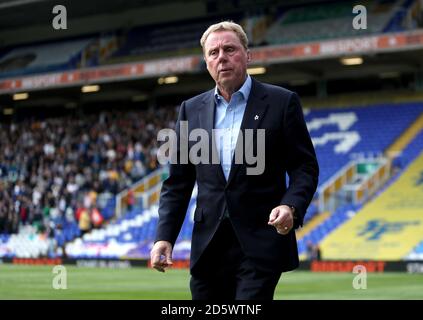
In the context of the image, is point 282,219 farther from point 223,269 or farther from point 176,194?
point 176,194

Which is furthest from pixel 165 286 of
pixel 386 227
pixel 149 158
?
pixel 149 158

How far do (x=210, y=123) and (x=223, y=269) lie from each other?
0.93m

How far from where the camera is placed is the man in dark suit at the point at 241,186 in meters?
5.64

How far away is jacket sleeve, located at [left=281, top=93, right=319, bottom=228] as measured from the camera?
5664 mm

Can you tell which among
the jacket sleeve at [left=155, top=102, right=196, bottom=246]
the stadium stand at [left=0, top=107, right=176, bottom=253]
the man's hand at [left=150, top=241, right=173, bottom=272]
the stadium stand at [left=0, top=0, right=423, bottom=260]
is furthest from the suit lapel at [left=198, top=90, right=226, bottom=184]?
the stadium stand at [left=0, top=107, right=176, bottom=253]

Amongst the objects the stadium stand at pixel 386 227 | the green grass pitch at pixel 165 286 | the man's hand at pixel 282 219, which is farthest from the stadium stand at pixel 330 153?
the man's hand at pixel 282 219

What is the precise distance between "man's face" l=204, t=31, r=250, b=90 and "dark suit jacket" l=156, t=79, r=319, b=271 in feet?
0.72

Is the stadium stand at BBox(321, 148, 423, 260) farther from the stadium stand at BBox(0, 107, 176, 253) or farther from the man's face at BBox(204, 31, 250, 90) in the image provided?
the man's face at BBox(204, 31, 250, 90)

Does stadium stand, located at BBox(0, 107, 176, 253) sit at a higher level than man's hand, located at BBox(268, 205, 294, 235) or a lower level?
higher

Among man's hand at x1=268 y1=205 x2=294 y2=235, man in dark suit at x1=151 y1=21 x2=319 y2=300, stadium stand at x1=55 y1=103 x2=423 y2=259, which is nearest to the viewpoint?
man's hand at x1=268 y1=205 x2=294 y2=235

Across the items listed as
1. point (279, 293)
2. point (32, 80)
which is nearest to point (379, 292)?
point (279, 293)

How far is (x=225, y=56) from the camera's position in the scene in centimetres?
568

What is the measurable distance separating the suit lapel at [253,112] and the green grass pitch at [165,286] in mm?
11205

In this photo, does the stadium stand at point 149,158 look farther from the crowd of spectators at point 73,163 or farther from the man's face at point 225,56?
the man's face at point 225,56
